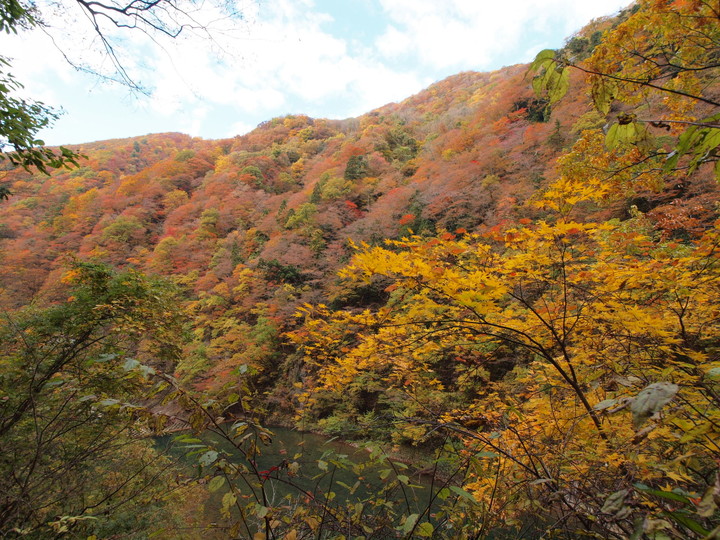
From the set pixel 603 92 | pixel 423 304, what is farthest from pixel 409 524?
pixel 603 92

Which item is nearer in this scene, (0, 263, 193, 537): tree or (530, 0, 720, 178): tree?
(530, 0, 720, 178): tree

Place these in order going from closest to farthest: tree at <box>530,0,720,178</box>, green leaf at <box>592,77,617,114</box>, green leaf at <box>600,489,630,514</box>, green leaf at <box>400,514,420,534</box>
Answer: green leaf at <box>600,489,630,514</box> → tree at <box>530,0,720,178</box> → green leaf at <box>400,514,420,534</box> → green leaf at <box>592,77,617,114</box>

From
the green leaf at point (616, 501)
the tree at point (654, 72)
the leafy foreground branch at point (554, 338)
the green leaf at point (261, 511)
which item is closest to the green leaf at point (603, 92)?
the tree at point (654, 72)

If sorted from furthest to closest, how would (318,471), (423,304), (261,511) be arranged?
(318,471) → (423,304) → (261,511)

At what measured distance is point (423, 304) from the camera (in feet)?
7.61

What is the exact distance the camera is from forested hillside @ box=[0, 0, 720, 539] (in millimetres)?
1326

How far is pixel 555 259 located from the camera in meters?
2.35

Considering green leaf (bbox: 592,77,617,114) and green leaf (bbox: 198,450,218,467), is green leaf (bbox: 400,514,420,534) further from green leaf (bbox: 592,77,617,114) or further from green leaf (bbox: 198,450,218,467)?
green leaf (bbox: 592,77,617,114)

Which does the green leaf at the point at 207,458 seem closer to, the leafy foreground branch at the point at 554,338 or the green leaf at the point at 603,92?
the leafy foreground branch at the point at 554,338

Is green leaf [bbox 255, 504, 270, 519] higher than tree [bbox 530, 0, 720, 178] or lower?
lower

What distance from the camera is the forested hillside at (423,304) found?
4.35ft

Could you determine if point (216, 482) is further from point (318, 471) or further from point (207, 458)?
point (318, 471)

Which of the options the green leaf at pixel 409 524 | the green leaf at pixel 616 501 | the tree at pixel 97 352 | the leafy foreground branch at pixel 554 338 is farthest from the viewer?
the tree at pixel 97 352

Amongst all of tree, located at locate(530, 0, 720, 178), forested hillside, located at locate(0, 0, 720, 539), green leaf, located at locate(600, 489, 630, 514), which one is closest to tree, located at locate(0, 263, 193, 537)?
forested hillside, located at locate(0, 0, 720, 539)
